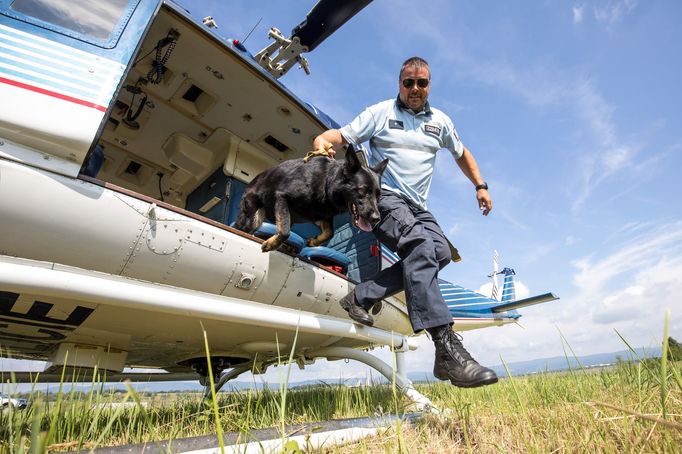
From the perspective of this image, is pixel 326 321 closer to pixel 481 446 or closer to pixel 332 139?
pixel 481 446

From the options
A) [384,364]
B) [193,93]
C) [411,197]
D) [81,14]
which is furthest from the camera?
[193,93]

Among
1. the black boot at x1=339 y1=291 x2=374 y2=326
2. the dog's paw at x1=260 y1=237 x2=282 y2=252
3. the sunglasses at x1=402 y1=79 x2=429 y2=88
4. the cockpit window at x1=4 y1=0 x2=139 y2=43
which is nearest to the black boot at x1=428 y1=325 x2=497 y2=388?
the black boot at x1=339 y1=291 x2=374 y2=326

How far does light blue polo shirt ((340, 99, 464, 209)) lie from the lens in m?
2.99

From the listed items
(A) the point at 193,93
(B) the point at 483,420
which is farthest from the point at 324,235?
(A) the point at 193,93

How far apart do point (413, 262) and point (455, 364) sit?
71 centimetres

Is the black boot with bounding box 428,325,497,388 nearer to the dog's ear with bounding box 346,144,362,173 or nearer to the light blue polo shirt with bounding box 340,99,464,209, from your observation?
the light blue polo shirt with bounding box 340,99,464,209

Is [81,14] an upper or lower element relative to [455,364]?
upper

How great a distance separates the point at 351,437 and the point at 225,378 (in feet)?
11.4

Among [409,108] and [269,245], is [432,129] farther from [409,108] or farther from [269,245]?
[269,245]

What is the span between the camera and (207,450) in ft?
4.77

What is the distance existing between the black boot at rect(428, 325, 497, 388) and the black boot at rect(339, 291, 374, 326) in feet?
1.82

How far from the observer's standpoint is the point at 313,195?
125 inches

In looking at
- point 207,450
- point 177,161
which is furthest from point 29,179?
point 177,161

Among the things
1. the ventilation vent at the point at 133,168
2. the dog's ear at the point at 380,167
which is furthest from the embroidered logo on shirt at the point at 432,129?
the ventilation vent at the point at 133,168
